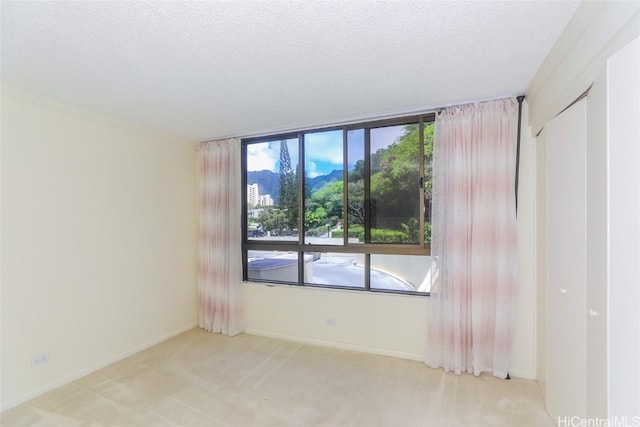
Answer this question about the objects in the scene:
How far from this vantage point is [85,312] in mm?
2842

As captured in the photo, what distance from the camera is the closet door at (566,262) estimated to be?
1.71m

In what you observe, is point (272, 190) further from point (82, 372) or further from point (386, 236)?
point (82, 372)

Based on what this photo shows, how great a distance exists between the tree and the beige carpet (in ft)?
5.26

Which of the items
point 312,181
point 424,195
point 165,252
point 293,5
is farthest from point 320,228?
point 293,5

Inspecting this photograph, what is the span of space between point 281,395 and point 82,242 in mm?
2385

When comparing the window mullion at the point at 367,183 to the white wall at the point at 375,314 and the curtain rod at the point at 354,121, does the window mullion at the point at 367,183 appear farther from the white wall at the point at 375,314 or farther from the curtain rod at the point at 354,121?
the white wall at the point at 375,314

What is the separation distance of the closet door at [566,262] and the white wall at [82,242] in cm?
394

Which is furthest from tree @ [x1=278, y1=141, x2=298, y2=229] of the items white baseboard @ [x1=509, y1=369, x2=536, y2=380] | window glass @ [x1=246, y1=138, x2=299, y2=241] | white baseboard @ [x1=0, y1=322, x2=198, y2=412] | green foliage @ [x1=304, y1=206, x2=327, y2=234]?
white baseboard @ [x1=509, y1=369, x2=536, y2=380]

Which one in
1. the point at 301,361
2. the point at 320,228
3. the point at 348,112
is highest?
the point at 348,112

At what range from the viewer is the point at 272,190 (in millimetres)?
3840

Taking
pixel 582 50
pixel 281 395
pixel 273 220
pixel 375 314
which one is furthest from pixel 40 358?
pixel 582 50

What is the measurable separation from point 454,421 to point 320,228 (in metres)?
2.20

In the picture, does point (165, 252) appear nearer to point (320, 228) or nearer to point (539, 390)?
point (320, 228)

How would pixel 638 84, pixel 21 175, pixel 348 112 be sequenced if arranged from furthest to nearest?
1. pixel 348 112
2. pixel 21 175
3. pixel 638 84
